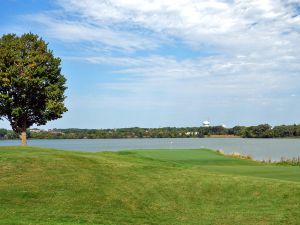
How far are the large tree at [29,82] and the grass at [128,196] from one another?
52.0 feet

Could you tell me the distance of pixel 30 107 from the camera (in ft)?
133

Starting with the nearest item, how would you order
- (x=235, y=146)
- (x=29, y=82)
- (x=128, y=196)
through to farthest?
(x=128, y=196)
(x=29, y=82)
(x=235, y=146)

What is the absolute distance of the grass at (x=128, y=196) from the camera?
15266 millimetres

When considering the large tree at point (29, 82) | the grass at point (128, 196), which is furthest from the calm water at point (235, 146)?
the grass at point (128, 196)

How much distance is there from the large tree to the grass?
15851mm

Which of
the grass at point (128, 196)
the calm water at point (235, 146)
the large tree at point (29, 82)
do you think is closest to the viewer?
the grass at point (128, 196)

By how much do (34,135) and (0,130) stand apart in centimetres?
1471

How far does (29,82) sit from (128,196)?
2268 cm

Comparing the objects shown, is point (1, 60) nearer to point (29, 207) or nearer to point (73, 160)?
point (73, 160)

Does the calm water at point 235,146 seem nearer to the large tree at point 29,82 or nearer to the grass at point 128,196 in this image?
the large tree at point 29,82

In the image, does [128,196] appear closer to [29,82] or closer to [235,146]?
[29,82]

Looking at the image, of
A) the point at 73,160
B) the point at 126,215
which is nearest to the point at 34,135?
the point at 73,160

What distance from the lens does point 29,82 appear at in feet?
124

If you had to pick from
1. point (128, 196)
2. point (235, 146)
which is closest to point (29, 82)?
point (128, 196)
